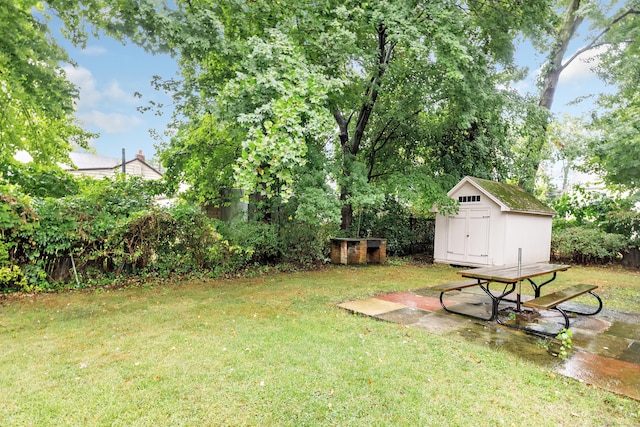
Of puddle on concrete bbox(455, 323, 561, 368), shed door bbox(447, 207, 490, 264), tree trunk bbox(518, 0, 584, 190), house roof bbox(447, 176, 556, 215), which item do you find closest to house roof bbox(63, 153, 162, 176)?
shed door bbox(447, 207, 490, 264)

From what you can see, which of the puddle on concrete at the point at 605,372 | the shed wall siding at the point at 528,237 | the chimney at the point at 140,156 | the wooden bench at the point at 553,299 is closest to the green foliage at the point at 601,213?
the shed wall siding at the point at 528,237

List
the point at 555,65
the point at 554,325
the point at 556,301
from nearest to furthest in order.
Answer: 1. the point at 556,301
2. the point at 554,325
3. the point at 555,65

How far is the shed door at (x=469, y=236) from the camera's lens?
1014cm

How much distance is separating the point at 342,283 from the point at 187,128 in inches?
191

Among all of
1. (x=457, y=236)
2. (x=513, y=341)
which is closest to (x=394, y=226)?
(x=457, y=236)

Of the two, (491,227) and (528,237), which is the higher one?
(491,227)

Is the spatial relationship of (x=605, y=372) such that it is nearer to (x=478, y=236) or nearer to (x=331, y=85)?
(x=331, y=85)

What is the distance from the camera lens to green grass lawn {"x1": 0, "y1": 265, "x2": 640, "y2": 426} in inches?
97.7

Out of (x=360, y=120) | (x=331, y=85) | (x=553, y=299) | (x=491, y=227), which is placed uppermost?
(x=360, y=120)

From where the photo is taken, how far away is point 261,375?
3.06m

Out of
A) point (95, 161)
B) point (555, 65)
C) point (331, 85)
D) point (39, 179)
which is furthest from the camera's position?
point (95, 161)

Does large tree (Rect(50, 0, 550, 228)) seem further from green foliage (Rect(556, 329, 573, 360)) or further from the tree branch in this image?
the tree branch

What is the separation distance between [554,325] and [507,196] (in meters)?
6.37

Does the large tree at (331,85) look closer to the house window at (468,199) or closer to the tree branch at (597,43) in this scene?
the house window at (468,199)
